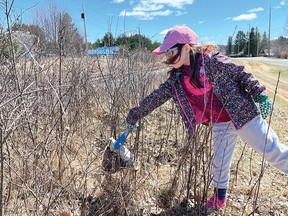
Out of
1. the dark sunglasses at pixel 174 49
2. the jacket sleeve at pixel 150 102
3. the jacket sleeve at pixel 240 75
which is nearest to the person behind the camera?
the jacket sleeve at pixel 240 75

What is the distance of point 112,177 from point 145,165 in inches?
13.7

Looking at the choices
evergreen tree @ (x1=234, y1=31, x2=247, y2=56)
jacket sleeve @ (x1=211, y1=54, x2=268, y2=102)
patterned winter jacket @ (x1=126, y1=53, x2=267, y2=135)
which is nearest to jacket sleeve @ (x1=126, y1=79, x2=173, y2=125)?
patterned winter jacket @ (x1=126, y1=53, x2=267, y2=135)

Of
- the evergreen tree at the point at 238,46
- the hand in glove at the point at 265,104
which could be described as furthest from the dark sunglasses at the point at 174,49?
the hand in glove at the point at 265,104

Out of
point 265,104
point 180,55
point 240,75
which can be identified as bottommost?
point 265,104

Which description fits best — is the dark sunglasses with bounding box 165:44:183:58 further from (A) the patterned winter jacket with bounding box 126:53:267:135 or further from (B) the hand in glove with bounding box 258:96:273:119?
(B) the hand in glove with bounding box 258:96:273:119

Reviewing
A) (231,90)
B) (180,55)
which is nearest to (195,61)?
(180,55)

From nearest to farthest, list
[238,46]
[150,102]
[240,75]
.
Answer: [240,75]
[150,102]
[238,46]

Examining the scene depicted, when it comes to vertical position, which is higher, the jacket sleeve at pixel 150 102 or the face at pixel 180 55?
the face at pixel 180 55

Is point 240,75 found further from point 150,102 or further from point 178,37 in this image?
point 150,102

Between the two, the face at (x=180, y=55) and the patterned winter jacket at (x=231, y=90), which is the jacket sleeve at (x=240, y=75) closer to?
the patterned winter jacket at (x=231, y=90)

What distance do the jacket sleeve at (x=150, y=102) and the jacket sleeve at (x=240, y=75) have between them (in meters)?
0.36

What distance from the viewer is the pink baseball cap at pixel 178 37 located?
1.89 metres

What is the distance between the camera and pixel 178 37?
74.2 inches

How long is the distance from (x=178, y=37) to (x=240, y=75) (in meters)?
0.44
